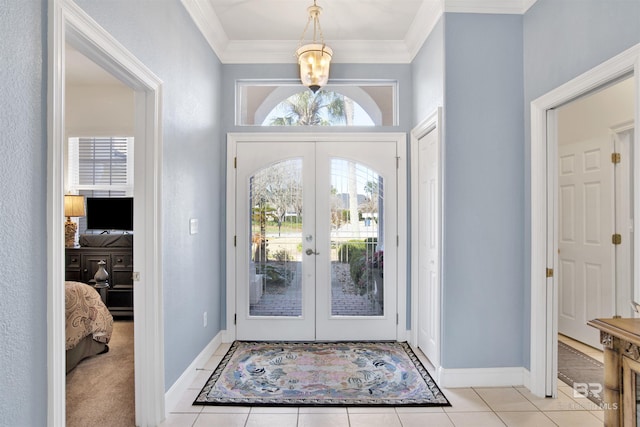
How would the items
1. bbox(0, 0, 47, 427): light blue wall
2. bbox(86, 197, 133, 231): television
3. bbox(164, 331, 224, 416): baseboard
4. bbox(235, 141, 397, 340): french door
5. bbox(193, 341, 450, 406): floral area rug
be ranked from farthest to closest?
bbox(86, 197, 133, 231): television < bbox(235, 141, 397, 340): french door < bbox(193, 341, 450, 406): floral area rug < bbox(164, 331, 224, 416): baseboard < bbox(0, 0, 47, 427): light blue wall

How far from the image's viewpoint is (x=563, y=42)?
2.26 m

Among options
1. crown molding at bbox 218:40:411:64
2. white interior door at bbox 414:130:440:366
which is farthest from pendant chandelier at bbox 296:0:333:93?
white interior door at bbox 414:130:440:366

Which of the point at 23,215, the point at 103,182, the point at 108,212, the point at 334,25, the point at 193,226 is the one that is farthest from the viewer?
the point at 103,182

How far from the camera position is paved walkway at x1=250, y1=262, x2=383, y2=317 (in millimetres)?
3617

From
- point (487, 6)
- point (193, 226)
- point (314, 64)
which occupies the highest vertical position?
point (487, 6)

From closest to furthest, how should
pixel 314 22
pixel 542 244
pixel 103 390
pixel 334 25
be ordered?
pixel 542 244 < pixel 103 390 < pixel 314 22 < pixel 334 25

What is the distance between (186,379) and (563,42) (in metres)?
3.27

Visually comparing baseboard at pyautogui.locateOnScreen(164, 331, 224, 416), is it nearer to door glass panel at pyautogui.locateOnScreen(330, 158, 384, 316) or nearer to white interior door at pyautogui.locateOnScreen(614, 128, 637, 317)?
door glass panel at pyautogui.locateOnScreen(330, 158, 384, 316)

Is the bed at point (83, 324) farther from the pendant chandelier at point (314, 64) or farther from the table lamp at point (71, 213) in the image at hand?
the pendant chandelier at point (314, 64)

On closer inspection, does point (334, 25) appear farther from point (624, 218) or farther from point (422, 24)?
point (624, 218)

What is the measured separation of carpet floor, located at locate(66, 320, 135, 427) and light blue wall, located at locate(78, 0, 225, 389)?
1.22ft

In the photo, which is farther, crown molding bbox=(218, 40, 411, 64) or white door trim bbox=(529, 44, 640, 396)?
crown molding bbox=(218, 40, 411, 64)

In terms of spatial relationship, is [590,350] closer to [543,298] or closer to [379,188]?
[543,298]

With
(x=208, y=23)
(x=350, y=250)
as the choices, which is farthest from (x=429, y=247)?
(x=208, y=23)
